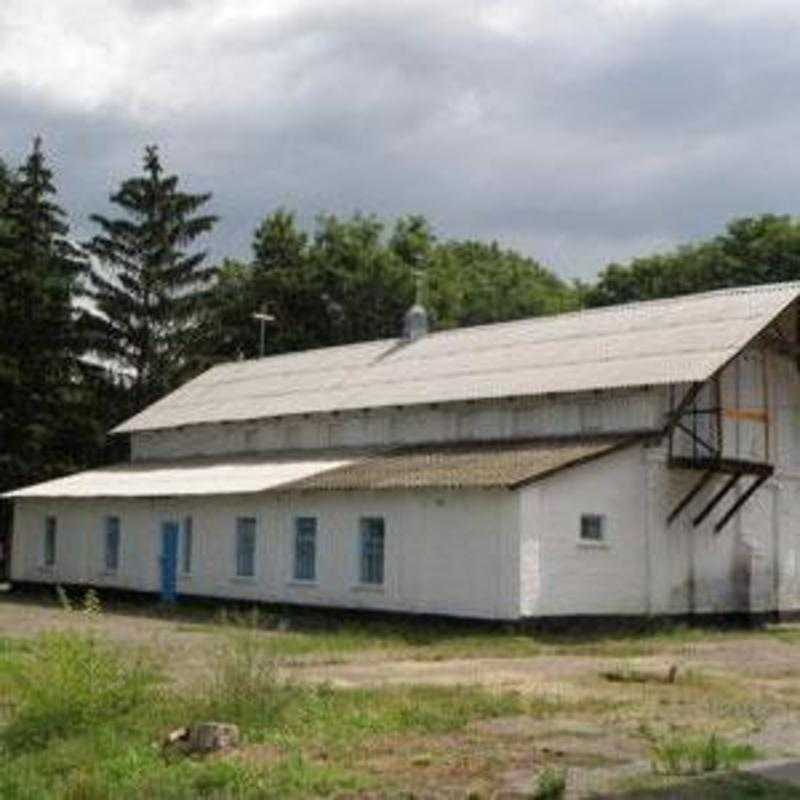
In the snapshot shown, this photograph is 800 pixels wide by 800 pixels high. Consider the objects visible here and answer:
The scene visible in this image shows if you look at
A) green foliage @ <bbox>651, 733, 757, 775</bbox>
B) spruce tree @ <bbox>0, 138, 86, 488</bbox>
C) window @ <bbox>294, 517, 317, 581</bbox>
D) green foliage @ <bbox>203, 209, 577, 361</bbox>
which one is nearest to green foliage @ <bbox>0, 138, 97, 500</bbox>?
spruce tree @ <bbox>0, 138, 86, 488</bbox>

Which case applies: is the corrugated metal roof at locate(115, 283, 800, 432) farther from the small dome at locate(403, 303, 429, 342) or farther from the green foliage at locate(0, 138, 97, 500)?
the green foliage at locate(0, 138, 97, 500)

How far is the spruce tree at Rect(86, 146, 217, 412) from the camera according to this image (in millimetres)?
58844

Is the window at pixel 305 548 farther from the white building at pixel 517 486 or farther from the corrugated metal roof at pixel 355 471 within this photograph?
the corrugated metal roof at pixel 355 471

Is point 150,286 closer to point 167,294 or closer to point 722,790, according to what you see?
point 167,294

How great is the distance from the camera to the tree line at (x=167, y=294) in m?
55.1

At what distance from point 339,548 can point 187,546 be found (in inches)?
251

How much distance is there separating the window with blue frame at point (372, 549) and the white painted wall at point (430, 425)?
4110mm

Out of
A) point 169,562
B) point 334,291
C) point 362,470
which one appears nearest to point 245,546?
point 169,562

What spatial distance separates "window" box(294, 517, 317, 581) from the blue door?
4.97 metres

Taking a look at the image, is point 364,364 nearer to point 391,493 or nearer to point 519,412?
point 519,412

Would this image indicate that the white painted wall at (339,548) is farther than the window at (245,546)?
No

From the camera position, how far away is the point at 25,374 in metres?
55.0

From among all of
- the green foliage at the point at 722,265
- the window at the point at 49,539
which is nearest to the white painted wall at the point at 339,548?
the window at the point at 49,539

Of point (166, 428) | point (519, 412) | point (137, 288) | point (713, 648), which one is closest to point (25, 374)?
point (137, 288)
